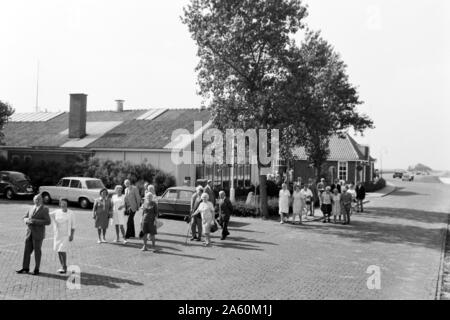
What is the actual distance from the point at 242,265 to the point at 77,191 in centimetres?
1387

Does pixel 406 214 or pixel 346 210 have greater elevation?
pixel 346 210

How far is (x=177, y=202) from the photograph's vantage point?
1880 centimetres

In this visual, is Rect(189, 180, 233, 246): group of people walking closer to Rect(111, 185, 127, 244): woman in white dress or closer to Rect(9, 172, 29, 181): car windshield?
Rect(111, 185, 127, 244): woman in white dress

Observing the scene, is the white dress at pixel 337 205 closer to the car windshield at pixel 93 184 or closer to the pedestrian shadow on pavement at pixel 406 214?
the pedestrian shadow on pavement at pixel 406 214

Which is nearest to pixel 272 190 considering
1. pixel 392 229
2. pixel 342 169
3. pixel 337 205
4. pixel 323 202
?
pixel 323 202

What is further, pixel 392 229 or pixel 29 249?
pixel 392 229

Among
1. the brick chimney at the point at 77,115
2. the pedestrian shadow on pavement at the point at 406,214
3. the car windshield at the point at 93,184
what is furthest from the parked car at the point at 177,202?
the brick chimney at the point at 77,115

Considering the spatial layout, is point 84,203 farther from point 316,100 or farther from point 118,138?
point 316,100

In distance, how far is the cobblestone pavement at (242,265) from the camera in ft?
28.2

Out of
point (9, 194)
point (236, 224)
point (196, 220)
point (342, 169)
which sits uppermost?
point (342, 169)

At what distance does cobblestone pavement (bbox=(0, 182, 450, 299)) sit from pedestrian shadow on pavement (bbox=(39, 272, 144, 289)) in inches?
0.8

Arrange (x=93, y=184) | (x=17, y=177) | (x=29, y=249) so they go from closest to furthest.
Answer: (x=29, y=249) → (x=93, y=184) → (x=17, y=177)

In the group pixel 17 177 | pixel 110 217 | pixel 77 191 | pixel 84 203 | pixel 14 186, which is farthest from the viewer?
pixel 17 177
